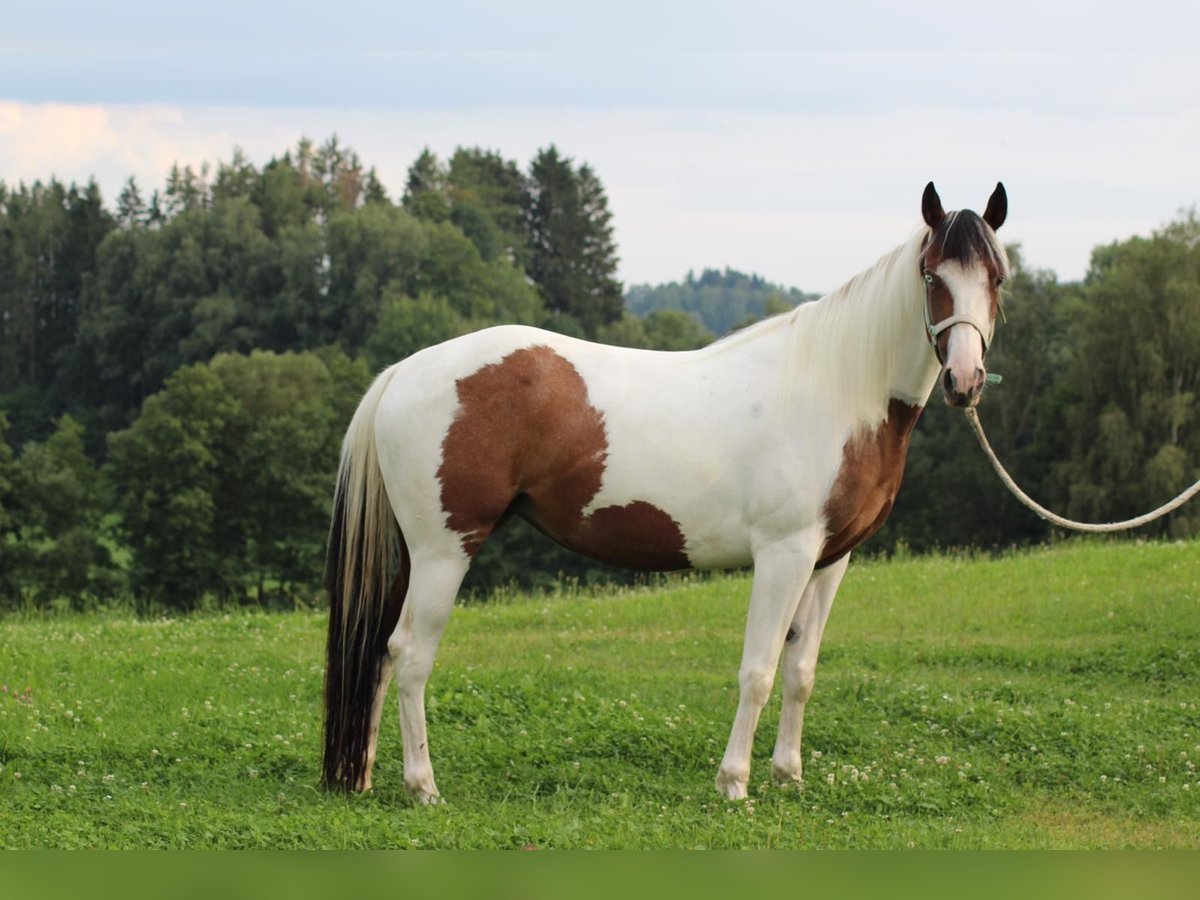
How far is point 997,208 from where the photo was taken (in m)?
6.95

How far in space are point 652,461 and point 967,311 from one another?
6.06ft

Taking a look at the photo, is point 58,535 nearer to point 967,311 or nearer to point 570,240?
point 967,311

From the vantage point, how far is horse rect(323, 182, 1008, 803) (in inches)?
286

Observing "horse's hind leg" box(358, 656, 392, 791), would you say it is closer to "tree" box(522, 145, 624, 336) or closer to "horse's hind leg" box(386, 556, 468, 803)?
"horse's hind leg" box(386, 556, 468, 803)

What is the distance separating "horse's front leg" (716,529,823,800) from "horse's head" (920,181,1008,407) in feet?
3.88

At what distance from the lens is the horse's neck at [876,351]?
729 cm

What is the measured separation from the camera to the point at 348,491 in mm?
7684

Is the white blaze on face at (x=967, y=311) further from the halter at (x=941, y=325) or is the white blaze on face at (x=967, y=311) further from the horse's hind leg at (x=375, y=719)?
the horse's hind leg at (x=375, y=719)

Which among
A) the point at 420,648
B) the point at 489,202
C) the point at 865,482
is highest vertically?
the point at 489,202

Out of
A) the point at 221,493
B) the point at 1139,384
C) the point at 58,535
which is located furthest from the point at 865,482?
the point at 1139,384

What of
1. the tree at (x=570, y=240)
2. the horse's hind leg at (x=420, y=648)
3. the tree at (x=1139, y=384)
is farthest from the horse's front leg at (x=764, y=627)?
the tree at (x=570, y=240)

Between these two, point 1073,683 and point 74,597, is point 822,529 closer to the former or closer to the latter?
point 1073,683

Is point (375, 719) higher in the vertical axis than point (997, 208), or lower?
lower

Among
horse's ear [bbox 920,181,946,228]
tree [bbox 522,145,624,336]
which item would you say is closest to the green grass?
horse's ear [bbox 920,181,946,228]
